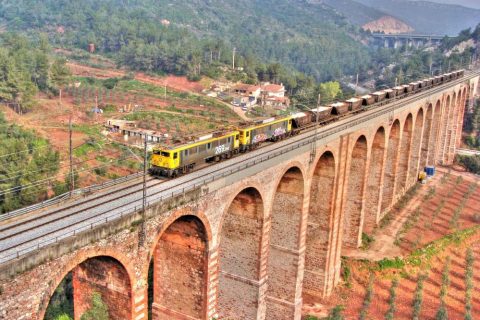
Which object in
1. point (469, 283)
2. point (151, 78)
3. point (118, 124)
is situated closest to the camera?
point (469, 283)

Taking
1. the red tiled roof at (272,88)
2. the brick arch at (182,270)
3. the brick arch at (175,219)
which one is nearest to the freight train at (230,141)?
the brick arch at (182,270)

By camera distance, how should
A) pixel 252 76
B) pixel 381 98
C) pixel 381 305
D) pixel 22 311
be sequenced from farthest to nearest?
pixel 252 76, pixel 381 98, pixel 381 305, pixel 22 311

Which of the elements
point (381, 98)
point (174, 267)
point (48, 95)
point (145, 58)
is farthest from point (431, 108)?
point (145, 58)

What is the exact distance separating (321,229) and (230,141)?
1041 centimetres

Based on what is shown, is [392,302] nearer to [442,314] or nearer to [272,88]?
[442,314]

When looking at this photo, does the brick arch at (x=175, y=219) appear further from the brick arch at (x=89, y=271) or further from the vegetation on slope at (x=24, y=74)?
the vegetation on slope at (x=24, y=74)

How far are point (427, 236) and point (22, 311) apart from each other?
4318 centimetres

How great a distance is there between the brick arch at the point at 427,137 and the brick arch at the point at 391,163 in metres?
13.5

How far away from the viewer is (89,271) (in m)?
22.0

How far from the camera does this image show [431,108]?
64000 millimetres

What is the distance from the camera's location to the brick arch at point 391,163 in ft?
169

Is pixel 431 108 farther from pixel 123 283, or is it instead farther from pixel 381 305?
pixel 123 283

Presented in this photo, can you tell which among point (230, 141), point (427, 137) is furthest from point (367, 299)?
point (427, 137)

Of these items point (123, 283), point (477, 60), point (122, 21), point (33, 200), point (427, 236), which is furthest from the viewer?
point (122, 21)
